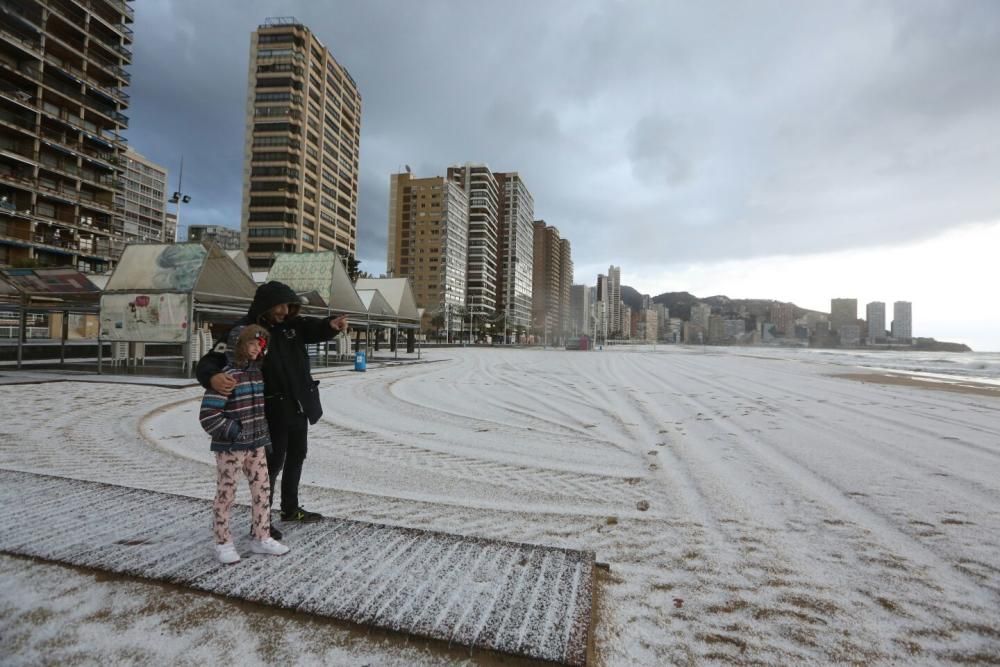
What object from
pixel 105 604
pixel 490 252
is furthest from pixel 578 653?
pixel 490 252

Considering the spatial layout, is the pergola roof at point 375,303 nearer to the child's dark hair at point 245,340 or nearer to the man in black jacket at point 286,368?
the man in black jacket at point 286,368

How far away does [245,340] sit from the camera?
2477mm

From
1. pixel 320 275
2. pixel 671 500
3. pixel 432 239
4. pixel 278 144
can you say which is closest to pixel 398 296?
pixel 320 275

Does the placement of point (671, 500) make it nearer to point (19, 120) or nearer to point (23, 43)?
point (19, 120)

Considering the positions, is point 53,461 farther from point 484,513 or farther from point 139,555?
point 484,513

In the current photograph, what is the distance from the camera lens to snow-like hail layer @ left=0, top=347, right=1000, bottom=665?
2.16 metres

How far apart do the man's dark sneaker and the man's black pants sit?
1.0 inches

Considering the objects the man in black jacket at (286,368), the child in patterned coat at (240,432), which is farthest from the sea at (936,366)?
the child in patterned coat at (240,432)

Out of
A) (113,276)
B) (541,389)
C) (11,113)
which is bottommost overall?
(541,389)

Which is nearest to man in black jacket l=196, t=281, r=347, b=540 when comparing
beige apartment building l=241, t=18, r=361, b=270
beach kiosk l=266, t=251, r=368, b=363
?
beach kiosk l=266, t=251, r=368, b=363

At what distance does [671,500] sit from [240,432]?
338 centimetres

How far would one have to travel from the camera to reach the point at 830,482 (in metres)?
4.53

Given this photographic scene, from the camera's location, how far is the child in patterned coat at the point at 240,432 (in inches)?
96.7

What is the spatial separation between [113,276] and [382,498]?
13770mm
